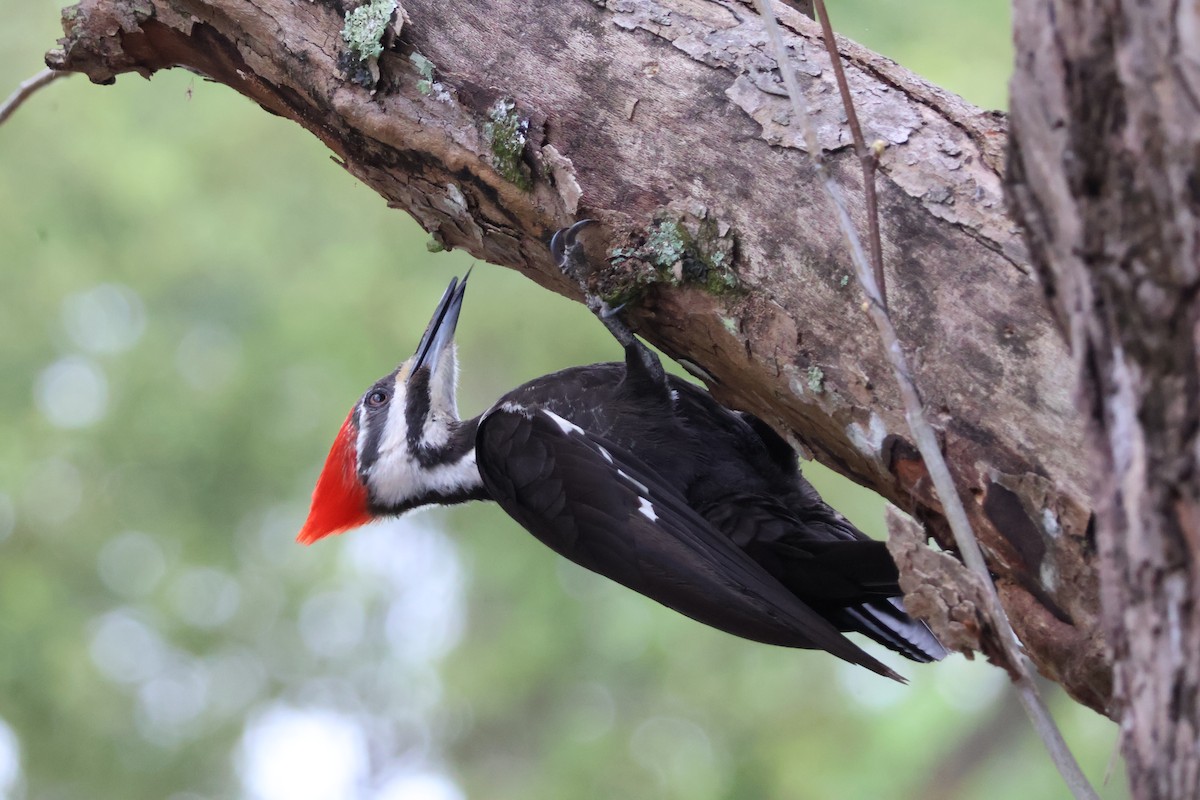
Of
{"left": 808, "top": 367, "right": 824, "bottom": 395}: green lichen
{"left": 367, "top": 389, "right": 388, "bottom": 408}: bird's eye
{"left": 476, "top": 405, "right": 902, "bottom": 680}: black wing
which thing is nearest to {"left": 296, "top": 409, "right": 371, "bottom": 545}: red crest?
{"left": 367, "top": 389, "right": 388, "bottom": 408}: bird's eye

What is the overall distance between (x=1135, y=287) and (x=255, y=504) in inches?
189

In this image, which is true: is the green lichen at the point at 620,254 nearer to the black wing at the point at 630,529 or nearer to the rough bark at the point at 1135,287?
the black wing at the point at 630,529

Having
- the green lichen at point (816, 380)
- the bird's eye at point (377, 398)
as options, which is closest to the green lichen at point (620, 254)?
the green lichen at point (816, 380)

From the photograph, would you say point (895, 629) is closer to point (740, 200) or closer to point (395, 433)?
point (740, 200)

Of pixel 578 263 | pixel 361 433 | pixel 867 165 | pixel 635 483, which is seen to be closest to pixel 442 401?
pixel 361 433

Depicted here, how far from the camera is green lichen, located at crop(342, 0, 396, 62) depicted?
2113mm

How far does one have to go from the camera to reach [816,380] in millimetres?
1908

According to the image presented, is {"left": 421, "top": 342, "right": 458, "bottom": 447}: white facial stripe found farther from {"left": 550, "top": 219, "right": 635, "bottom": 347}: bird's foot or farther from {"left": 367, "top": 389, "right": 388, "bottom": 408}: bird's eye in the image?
{"left": 550, "top": 219, "right": 635, "bottom": 347}: bird's foot

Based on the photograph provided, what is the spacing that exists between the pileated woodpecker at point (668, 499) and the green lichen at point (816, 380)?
0.55 m

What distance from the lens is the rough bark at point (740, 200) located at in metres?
1.69

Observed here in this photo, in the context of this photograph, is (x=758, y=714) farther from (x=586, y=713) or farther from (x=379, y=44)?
(x=379, y=44)

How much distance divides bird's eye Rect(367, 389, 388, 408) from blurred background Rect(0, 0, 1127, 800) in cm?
102

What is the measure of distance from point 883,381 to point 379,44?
1146mm

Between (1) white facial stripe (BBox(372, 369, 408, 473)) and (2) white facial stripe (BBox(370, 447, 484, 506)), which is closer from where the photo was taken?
(2) white facial stripe (BBox(370, 447, 484, 506))
